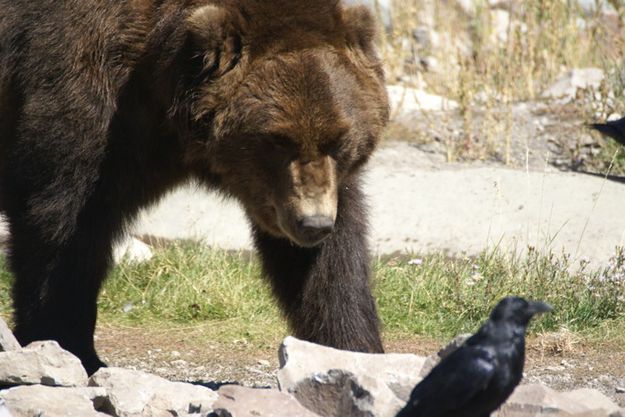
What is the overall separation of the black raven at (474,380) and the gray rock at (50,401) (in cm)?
113

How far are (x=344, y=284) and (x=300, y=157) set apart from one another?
84 cm

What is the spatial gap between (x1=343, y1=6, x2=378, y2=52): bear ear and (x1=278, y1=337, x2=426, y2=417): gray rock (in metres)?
1.52

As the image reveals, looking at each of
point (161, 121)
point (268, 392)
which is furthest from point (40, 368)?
point (161, 121)

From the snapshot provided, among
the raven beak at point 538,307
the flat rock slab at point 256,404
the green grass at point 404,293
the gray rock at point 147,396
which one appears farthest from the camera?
the green grass at point 404,293

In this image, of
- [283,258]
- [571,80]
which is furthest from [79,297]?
[571,80]

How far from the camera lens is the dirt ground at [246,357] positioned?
5809 millimetres

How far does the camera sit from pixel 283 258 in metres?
5.52

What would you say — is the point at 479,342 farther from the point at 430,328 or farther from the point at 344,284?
the point at 430,328

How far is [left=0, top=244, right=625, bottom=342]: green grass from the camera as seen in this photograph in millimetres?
6785

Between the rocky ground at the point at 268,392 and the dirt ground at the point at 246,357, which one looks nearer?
the rocky ground at the point at 268,392

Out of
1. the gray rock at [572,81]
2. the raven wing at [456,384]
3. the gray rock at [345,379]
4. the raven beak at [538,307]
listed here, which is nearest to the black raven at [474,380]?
the raven wing at [456,384]

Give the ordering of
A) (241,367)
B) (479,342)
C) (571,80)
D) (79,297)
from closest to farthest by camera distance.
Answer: (479,342) < (79,297) < (241,367) < (571,80)

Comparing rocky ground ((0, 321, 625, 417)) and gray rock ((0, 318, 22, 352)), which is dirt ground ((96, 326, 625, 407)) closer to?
gray rock ((0, 318, 22, 352))

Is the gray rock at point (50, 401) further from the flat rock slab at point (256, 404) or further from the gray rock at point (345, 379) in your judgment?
the gray rock at point (345, 379)
